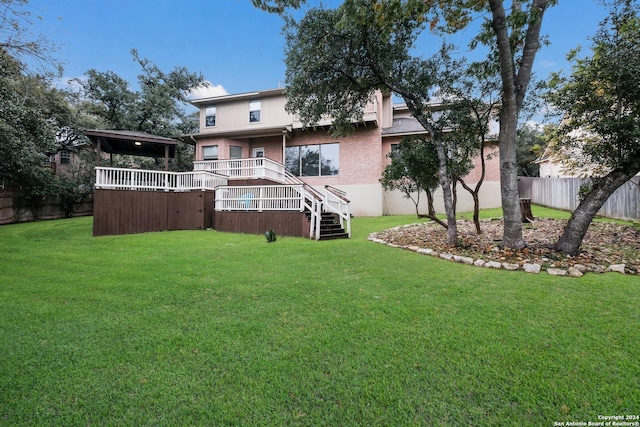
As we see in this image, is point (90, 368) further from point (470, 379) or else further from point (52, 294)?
point (470, 379)

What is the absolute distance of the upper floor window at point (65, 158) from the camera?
70.4 ft

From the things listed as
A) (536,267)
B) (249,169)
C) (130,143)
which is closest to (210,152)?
(130,143)

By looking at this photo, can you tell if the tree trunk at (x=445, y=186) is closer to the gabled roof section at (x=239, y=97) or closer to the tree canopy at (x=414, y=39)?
the tree canopy at (x=414, y=39)

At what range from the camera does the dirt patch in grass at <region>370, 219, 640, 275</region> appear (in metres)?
5.20

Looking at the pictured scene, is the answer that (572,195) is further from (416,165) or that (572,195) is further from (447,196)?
(447,196)

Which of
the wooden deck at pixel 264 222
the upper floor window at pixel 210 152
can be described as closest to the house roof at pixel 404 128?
the wooden deck at pixel 264 222

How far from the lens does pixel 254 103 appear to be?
16.6m

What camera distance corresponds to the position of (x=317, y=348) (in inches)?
98.4

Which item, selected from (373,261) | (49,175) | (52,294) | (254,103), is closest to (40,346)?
(52,294)

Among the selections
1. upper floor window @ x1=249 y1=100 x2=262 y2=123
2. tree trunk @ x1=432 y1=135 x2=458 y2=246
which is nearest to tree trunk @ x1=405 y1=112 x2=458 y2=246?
tree trunk @ x1=432 y1=135 x2=458 y2=246

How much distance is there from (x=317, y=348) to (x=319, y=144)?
47.7ft

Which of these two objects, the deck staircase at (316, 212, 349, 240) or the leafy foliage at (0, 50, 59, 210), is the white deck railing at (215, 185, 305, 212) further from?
the leafy foliage at (0, 50, 59, 210)

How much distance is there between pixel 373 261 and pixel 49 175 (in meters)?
18.8

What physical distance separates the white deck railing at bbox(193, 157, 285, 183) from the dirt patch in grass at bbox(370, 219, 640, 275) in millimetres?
6243
